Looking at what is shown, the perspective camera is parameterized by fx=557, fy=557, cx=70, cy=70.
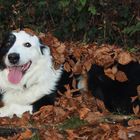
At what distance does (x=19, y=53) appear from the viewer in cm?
591

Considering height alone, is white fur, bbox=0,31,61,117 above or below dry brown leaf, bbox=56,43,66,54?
below

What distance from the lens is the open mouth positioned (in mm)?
6051

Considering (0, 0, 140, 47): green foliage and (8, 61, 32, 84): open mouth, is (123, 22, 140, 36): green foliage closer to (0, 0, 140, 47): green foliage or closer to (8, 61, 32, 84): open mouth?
(0, 0, 140, 47): green foliage

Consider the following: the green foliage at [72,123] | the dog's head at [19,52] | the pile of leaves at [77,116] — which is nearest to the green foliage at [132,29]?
the pile of leaves at [77,116]

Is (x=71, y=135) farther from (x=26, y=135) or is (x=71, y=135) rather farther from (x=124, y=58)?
(x=124, y=58)

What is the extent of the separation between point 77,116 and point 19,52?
928mm

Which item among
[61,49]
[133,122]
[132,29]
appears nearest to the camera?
[133,122]

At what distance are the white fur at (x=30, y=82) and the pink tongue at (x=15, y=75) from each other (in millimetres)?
44

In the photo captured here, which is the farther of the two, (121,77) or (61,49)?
(61,49)

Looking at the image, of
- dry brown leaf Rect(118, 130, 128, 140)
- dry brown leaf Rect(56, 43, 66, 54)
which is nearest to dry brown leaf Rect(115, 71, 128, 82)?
dry brown leaf Rect(56, 43, 66, 54)

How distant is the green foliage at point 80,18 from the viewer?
9242 mm

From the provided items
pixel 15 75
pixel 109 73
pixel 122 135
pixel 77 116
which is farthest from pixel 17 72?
pixel 122 135

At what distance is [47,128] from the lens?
5336 mm

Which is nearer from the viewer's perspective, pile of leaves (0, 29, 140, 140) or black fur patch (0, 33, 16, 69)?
pile of leaves (0, 29, 140, 140)
